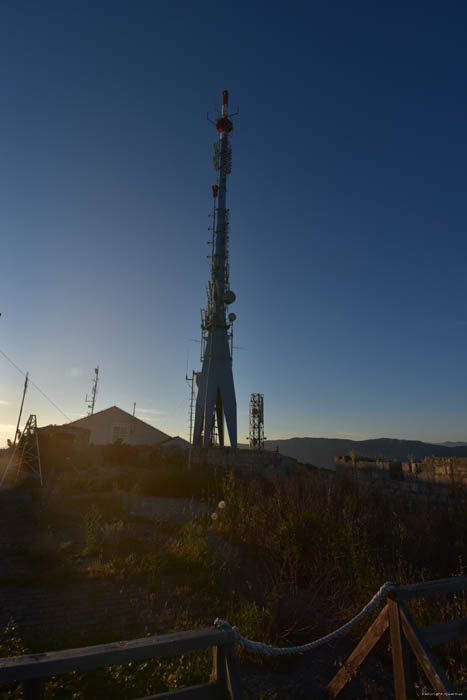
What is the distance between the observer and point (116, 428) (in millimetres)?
34344

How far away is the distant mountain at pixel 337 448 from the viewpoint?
236ft

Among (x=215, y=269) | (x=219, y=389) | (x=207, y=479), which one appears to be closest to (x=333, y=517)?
(x=207, y=479)

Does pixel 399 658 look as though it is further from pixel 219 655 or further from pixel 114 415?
pixel 114 415

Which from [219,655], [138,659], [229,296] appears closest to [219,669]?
[219,655]

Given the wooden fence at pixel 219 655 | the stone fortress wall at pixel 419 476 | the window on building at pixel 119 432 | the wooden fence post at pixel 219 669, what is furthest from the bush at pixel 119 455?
the wooden fence post at pixel 219 669

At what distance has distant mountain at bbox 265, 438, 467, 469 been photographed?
7188 cm

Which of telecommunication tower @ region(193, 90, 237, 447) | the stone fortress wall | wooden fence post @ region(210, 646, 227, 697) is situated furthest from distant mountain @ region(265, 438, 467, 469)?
wooden fence post @ region(210, 646, 227, 697)

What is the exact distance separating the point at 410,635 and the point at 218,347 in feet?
70.9

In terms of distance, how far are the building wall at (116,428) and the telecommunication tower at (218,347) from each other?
12.2m

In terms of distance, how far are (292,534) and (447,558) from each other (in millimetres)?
2656

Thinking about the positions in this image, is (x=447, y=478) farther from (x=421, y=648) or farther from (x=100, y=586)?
(x=100, y=586)

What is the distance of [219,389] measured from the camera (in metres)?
23.7

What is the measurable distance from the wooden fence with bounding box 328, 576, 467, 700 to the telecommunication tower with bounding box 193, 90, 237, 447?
63.4 ft

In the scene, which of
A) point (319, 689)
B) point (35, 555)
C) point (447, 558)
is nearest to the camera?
point (319, 689)
